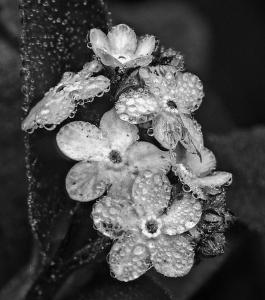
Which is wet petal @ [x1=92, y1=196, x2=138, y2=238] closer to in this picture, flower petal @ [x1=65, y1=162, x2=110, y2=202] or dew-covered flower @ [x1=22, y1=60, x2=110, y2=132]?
flower petal @ [x1=65, y1=162, x2=110, y2=202]

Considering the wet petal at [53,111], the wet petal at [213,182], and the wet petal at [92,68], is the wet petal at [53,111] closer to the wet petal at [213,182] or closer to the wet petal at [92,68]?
the wet petal at [92,68]

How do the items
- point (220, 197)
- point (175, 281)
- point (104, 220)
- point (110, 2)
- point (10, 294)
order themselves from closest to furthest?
point (104, 220)
point (220, 197)
point (10, 294)
point (175, 281)
point (110, 2)

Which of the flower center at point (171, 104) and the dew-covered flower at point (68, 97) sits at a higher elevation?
the flower center at point (171, 104)

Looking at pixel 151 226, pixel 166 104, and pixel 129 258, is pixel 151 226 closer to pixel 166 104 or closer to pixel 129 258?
pixel 129 258

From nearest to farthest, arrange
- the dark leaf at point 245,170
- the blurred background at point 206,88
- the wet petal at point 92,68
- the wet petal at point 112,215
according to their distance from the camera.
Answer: the wet petal at point 112,215
the wet petal at point 92,68
the dark leaf at point 245,170
the blurred background at point 206,88

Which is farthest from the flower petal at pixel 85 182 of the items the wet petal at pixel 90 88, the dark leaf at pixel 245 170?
the dark leaf at pixel 245 170

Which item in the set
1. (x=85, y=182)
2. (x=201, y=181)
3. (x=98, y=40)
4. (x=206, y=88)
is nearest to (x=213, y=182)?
(x=201, y=181)

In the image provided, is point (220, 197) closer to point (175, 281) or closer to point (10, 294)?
point (175, 281)

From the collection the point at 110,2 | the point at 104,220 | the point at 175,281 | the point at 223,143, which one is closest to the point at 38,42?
the point at 104,220

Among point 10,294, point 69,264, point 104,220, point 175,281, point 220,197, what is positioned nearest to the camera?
point 104,220
